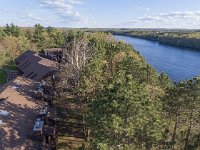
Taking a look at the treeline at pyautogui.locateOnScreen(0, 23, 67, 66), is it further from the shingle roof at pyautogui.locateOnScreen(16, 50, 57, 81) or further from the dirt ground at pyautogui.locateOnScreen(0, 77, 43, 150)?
the dirt ground at pyautogui.locateOnScreen(0, 77, 43, 150)

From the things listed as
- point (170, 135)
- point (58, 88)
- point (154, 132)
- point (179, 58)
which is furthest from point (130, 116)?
point (179, 58)

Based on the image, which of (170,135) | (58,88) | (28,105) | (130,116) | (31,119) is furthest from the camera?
(58,88)

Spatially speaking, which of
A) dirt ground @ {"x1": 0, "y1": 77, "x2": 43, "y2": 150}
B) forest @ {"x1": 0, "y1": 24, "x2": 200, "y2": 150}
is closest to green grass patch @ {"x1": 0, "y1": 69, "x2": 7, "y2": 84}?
forest @ {"x1": 0, "y1": 24, "x2": 200, "y2": 150}

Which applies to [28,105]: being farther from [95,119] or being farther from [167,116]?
[167,116]

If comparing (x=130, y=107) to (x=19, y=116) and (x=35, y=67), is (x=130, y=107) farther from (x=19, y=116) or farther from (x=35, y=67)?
(x=35, y=67)

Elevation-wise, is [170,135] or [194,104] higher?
[194,104]

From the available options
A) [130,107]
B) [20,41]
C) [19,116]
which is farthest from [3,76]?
[130,107]
